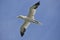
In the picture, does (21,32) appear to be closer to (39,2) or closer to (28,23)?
(28,23)

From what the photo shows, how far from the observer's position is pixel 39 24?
51.2 meters

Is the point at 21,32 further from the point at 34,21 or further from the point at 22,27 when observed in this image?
the point at 34,21

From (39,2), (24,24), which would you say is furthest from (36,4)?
(24,24)

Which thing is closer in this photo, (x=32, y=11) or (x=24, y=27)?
(x=32, y=11)

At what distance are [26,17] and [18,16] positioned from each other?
151cm

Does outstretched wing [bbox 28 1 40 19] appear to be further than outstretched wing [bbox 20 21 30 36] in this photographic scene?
No

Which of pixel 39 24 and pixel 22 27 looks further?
pixel 22 27

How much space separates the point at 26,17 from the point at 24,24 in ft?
7.21

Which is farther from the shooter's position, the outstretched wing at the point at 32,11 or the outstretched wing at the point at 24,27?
the outstretched wing at the point at 24,27

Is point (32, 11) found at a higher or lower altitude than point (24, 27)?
lower

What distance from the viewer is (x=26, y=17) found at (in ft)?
173

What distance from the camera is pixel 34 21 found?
51844mm

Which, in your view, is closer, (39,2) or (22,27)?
(39,2)

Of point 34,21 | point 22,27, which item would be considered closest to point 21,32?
point 22,27
